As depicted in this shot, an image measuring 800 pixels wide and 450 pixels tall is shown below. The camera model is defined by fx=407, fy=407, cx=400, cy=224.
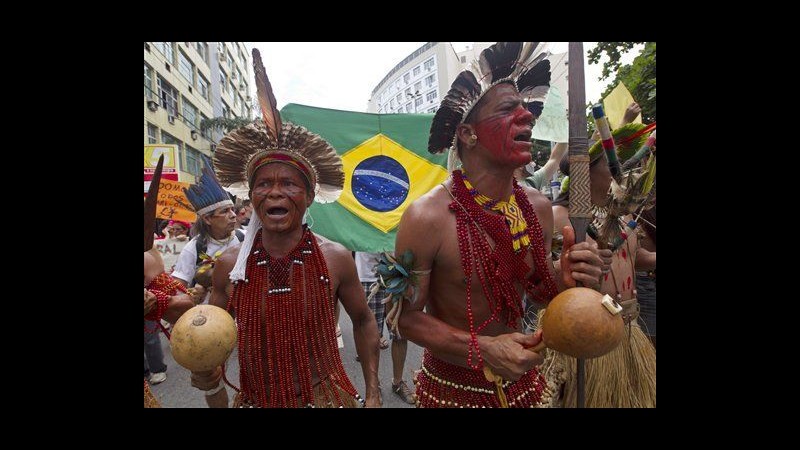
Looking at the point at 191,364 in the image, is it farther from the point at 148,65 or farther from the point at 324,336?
the point at 148,65

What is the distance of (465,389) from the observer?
1.91 metres

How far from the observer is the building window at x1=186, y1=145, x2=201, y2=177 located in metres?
27.8

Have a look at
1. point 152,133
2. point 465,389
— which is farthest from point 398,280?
point 152,133

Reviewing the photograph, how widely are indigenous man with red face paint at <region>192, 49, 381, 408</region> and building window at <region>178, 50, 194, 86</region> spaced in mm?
28750

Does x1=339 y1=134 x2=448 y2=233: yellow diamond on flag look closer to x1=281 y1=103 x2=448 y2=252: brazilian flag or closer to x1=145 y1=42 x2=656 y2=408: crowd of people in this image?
x1=281 y1=103 x2=448 y2=252: brazilian flag

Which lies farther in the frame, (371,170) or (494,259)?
(371,170)

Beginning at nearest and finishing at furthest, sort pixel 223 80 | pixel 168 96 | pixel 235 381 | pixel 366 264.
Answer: pixel 235 381, pixel 366 264, pixel 168 96, pixel 223 80

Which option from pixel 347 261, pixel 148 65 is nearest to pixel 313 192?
pixel 347 261

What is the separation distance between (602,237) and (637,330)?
2193 millimetres

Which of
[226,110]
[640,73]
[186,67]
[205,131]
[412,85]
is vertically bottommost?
[640,73]

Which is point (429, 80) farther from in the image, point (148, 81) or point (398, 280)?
point (398, 280)

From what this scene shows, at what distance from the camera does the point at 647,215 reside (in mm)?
3611

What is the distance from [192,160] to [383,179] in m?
27.9

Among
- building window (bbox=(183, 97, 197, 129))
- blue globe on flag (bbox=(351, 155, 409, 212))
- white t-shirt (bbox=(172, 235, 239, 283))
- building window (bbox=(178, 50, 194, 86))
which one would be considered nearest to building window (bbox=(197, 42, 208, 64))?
building window (bbox=(178, 50, 194, 86))
